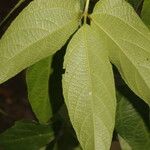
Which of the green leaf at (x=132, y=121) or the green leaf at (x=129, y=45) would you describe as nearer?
the green leaf at (x=129, y=45)

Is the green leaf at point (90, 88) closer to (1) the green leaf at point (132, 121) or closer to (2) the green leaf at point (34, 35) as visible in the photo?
(2) the green leaf at point (34, 35)

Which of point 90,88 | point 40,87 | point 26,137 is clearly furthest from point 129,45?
point 26,137

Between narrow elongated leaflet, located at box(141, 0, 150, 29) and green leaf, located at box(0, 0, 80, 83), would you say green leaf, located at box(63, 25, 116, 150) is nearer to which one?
green leaf, located at box(0, 0, 80, 83)

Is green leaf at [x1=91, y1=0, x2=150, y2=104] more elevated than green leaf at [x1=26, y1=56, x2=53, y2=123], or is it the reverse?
green leaf at [x1=91, y1=0, x2=150, y2=104]

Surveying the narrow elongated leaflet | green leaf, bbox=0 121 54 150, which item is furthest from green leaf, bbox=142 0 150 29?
green leaf, bbox=0 121 54 150

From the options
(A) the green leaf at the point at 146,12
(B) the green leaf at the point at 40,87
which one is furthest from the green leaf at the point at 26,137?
(A) the green leaf at the point at 146,12

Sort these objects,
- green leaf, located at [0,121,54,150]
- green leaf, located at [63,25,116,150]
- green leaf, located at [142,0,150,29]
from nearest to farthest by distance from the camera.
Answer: green leaf, located at [63,25,116,150]
green leaf, located at [142,0,150,29]
green leaf, located at [0,121,54,150]

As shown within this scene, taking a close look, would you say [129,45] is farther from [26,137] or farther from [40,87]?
[26,137]
